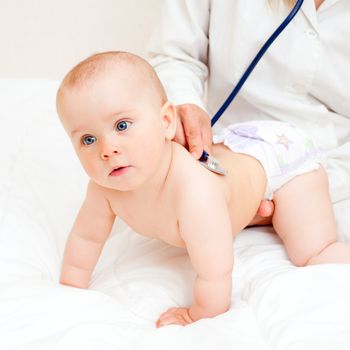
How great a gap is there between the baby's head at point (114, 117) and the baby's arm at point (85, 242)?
15 cm

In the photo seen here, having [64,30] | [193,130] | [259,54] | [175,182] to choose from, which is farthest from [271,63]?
[64,30]

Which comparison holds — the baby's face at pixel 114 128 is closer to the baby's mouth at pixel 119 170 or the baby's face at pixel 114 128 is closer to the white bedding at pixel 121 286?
the baby's mouth at pixel 119 170

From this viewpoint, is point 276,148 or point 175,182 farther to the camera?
point 276,148

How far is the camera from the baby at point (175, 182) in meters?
0.81

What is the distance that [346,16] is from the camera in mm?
1148

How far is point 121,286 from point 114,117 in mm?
304

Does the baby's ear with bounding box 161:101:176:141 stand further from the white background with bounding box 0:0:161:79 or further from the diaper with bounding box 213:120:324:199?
the white background with bounding box 0:0:161:79

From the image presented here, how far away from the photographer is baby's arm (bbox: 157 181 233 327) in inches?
34.1

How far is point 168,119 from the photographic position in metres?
0.88

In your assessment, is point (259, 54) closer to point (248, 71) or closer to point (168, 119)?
point (248, 71)

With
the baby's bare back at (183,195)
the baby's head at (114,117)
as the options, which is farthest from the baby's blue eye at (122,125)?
the baby's bare back at (183,195)

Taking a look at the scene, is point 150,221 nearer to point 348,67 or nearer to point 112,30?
point 348,67

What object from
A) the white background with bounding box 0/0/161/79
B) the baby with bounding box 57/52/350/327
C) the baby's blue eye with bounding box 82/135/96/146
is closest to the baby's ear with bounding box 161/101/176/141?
the baby with bounding box 57/52/350/327

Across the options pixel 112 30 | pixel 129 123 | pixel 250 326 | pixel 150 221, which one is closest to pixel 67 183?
pixel 150 221
